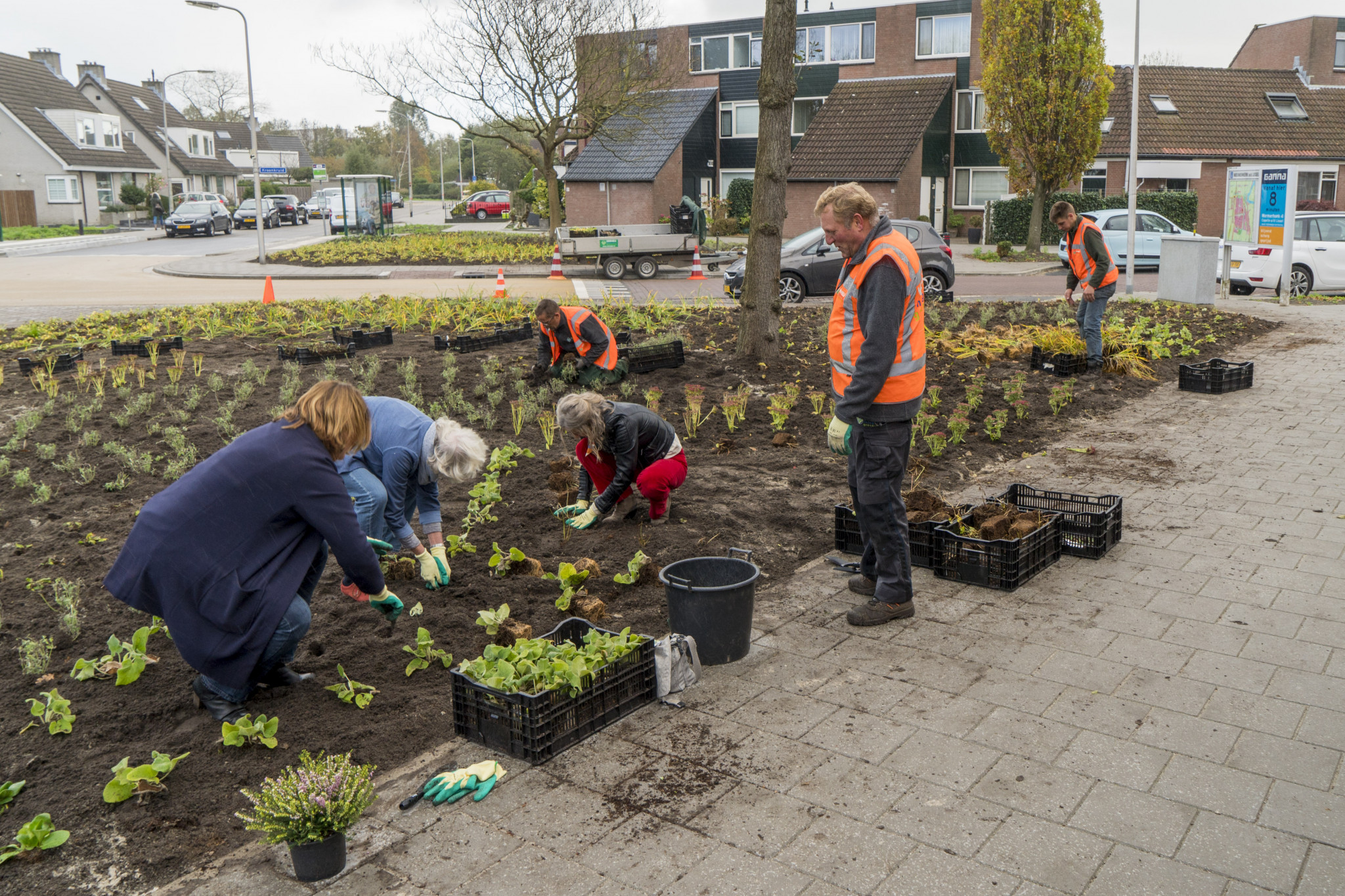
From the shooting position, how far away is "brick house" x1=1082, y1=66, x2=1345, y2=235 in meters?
36.2

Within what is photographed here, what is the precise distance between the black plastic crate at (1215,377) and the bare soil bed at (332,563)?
368 millimetres

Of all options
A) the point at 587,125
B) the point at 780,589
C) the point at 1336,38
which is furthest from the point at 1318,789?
the point at 1336,38

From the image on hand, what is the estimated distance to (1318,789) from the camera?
355 centimetres

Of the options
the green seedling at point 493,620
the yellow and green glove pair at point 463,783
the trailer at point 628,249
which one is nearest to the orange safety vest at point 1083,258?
the green seedling at point 493,620

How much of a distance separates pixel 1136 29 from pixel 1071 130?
23.7ft

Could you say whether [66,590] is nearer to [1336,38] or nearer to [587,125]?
[587,125]

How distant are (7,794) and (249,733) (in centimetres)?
81

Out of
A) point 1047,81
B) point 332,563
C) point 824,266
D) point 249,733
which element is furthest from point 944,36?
point 249,733

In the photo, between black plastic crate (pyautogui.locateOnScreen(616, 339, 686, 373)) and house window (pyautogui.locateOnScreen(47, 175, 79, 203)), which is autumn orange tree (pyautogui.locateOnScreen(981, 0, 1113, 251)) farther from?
house window (pyautogui.locateOnScreen(47, 175, 79, 203))

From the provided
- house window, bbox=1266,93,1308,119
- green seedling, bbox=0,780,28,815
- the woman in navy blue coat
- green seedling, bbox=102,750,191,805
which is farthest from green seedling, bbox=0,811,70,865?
house window, bbox=1266,93,1308,119

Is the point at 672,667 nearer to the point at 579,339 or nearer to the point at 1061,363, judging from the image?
the point at 579,339

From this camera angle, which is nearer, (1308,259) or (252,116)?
(1308,259)

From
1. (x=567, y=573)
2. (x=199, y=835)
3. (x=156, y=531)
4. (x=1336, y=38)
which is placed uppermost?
(x=1336, y=38)

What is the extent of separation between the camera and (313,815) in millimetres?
3119
